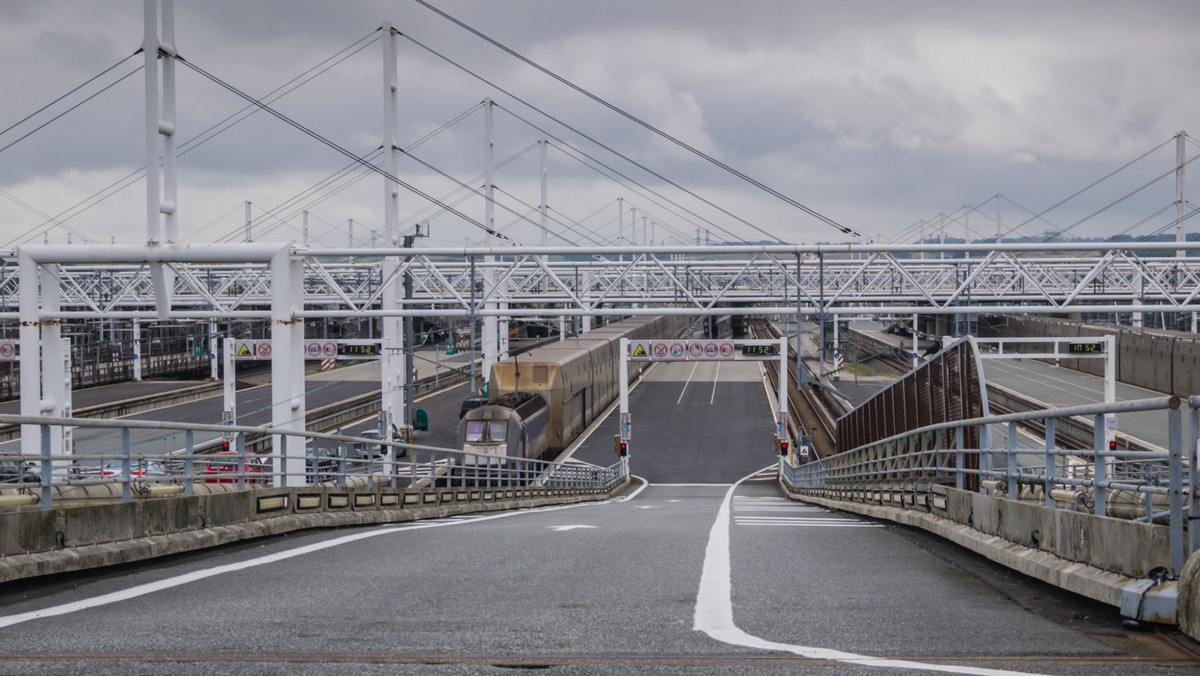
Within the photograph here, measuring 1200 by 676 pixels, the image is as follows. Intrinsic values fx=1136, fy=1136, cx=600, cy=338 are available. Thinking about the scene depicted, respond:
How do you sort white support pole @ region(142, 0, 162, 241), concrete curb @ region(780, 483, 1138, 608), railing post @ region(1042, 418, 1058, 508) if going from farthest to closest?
1. white support pole @ region(142, 0, 162, 241)
2. railing post @ region(1042, 418, 1058, 508)
3. concrete curb @ region(780, 483, 1138, 608)

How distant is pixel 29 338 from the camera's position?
23.9m

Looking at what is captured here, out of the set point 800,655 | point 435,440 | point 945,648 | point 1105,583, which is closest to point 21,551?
point 800,655

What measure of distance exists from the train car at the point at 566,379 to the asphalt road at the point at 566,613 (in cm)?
3152

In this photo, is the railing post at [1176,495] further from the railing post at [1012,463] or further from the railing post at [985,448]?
the railing post at [985,448]

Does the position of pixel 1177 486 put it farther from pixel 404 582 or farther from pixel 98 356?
pixel 98 356

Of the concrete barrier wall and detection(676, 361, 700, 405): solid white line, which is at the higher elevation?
the concrete barrier wall

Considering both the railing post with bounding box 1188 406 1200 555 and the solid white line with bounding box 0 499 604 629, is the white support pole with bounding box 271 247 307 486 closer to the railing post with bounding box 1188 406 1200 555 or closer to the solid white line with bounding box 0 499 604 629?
the solid white line with bounding box 0 499 604 629

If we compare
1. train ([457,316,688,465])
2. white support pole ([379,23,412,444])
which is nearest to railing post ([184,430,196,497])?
train ([457,316,688,465])

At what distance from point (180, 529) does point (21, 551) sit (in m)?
2.02

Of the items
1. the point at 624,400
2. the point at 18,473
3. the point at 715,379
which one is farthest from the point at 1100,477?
the point at 715,379

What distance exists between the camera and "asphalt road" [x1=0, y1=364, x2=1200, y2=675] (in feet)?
17.7

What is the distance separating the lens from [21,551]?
823 cm

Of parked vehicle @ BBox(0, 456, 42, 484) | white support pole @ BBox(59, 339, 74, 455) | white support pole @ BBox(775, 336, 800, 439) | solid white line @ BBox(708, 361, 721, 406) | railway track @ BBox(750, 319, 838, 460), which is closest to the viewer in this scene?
parked vehicle @ BBox(0, 456, 42, 484)

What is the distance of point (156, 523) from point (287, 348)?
14.1 meters
